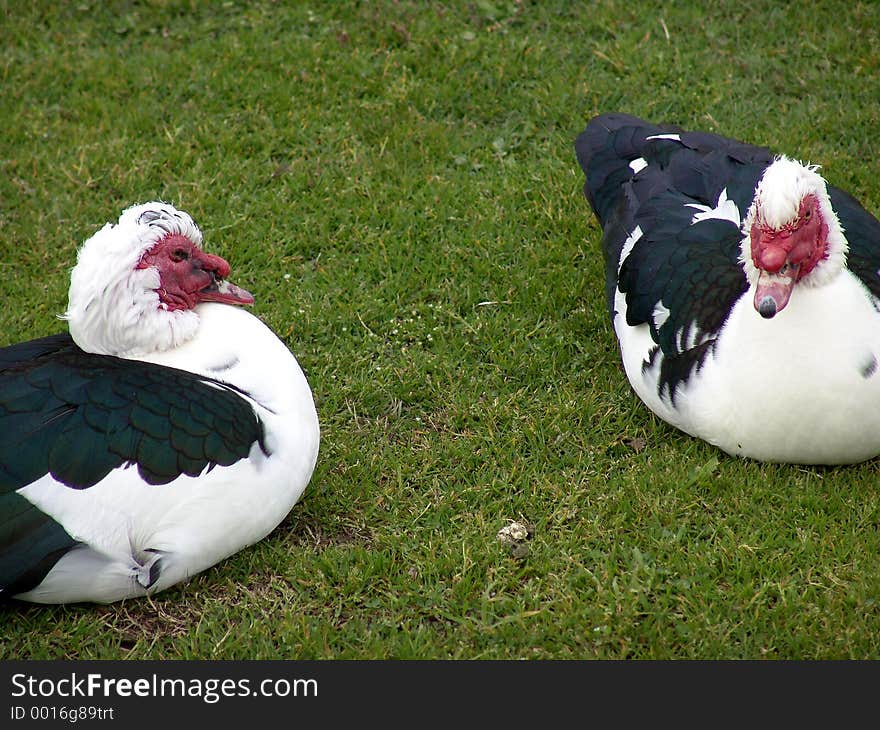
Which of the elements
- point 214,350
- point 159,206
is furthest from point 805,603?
point 159,206

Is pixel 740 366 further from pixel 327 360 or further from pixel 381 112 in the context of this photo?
pixel 381 112

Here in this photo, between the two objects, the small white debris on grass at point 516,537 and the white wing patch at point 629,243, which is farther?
the white wing patch at point 629,243

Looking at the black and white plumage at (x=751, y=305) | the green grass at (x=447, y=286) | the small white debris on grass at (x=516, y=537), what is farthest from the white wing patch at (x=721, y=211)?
the small white debris on grass at (x=516, y=537)

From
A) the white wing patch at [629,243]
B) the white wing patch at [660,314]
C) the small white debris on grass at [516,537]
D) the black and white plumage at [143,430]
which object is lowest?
the small white debris on grass at [516,537]

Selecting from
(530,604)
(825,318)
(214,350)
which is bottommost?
(530,604)

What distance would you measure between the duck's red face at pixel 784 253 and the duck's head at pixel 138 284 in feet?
5.87

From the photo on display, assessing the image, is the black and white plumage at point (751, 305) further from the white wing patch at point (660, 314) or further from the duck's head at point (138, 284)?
the duck's head at point (138, 284)

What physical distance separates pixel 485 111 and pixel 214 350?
275cm

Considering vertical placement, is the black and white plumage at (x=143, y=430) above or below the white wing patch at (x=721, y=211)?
below

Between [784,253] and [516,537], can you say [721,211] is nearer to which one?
[784,253]

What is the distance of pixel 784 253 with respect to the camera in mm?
3367

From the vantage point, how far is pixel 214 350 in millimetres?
3518

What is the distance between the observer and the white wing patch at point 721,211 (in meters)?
4.01

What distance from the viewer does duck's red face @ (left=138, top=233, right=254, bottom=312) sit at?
3488mm
